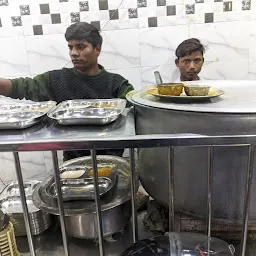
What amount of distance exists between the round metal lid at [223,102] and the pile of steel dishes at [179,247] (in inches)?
15.8

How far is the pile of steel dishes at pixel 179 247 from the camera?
834 mm

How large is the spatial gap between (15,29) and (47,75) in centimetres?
54

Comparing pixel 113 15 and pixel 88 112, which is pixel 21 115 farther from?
pixel 113 15

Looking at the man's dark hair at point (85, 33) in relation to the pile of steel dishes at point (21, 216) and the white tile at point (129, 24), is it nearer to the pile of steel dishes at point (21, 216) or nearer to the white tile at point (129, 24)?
the white tile at point (129, 24)

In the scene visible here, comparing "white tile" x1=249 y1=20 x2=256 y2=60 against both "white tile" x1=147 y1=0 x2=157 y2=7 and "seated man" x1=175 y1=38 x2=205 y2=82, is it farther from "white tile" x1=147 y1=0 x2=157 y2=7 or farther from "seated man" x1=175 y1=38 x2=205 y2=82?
"white tile" x1=147 y1=0 x2=157 y2=7

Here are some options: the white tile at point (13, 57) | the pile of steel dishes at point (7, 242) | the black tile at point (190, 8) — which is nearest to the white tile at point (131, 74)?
the black tile at point (190, 8)

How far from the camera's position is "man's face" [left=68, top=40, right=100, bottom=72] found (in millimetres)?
1939

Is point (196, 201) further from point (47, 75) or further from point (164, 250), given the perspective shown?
point (47, 75)

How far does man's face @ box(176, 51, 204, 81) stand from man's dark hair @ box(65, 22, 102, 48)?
0.63 meters

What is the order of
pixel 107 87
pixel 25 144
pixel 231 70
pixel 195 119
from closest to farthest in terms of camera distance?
pixel 25 144
pixel 195 119
pixel 107 87
pixel 231 70

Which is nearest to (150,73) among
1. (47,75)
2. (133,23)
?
(133,23)

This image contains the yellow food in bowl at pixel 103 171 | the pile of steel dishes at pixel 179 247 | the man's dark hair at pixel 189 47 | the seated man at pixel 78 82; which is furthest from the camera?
the man's dark hair at pixel 189 47

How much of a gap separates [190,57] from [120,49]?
1.78ft

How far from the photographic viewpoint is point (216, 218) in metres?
0.98
